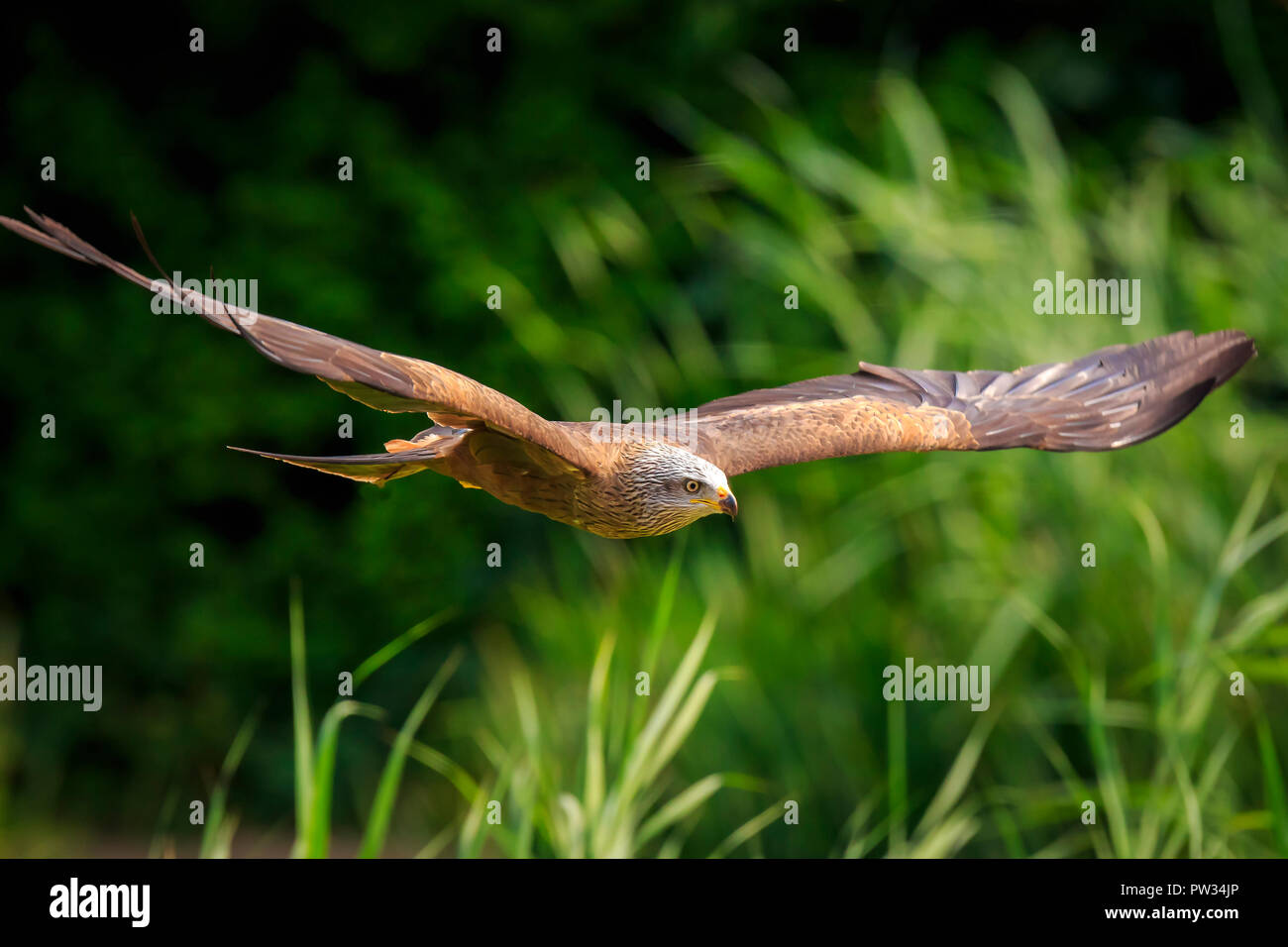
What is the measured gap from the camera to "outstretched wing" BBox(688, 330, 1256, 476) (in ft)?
11.0

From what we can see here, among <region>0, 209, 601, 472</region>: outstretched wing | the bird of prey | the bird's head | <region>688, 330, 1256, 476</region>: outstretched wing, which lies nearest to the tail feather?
the bird of prey

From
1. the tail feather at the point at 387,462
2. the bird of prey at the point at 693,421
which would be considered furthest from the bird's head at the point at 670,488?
the tail feather at the point at 387,462

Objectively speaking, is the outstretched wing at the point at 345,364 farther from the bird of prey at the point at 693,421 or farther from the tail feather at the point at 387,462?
the tail feather at the point at 387,462

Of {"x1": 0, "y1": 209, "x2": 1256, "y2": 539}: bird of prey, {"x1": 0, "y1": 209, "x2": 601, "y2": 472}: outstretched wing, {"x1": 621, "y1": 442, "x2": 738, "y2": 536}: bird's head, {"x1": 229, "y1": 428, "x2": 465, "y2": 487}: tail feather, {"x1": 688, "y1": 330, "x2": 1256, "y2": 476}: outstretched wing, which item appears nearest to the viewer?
{"x1": 0, "y1": 209, "x2": 601, "y2": 472}: outstretched wing

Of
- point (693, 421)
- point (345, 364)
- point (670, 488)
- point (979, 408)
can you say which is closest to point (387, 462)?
point (345, 364)

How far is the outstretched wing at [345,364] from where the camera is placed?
1921mm

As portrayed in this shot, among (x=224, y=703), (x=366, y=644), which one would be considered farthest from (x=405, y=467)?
(x=224, y=703)

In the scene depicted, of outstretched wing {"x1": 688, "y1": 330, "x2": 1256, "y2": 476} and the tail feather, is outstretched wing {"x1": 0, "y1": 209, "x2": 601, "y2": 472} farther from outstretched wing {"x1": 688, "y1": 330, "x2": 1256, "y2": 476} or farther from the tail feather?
outstretched wing {"x1": 688, "y1": 330, "x2": 1256, "y2": 476}

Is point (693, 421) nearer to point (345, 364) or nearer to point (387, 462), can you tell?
point (387, 462)

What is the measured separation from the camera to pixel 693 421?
363cm

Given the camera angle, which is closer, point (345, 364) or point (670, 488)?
point (345, 364)

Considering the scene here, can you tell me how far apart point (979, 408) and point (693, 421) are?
95cm

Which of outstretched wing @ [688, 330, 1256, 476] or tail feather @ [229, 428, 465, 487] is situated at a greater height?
outstretched wing @ [688, 330, 1256, 476]

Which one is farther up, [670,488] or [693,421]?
[693,421]
